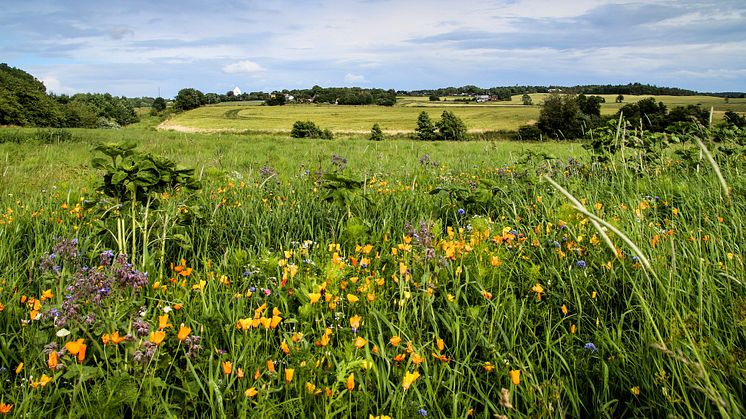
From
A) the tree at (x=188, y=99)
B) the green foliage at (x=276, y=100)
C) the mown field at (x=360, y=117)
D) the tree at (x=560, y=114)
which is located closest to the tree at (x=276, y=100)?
the green foliage at (x=276, y=100)

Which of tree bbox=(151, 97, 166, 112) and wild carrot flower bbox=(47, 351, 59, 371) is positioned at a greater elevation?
tree bbox=(151, 97, 166, 112)

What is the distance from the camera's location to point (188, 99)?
99.3m

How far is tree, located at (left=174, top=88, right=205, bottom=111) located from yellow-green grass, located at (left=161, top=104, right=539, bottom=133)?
1287cm

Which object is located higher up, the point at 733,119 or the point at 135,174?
the point at 733,119

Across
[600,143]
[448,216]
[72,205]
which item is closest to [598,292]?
[448,216]

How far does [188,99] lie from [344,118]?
158ft

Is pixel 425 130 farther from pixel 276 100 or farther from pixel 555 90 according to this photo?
pixel 276 100

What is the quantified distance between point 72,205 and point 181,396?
11.8 feet

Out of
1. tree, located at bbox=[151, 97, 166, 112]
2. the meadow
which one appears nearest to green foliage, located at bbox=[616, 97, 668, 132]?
the meadow

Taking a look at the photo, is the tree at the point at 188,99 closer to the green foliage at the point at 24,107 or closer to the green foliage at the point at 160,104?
the green foliage at the point at 160,104

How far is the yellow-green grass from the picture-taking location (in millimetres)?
61312

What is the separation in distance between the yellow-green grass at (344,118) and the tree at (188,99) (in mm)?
12873

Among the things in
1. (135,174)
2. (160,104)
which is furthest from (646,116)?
(160,104)

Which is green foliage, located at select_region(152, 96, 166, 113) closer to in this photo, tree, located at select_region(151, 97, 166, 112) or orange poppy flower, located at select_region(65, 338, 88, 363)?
tree, located at select_region(151, 97, 166, 112)
